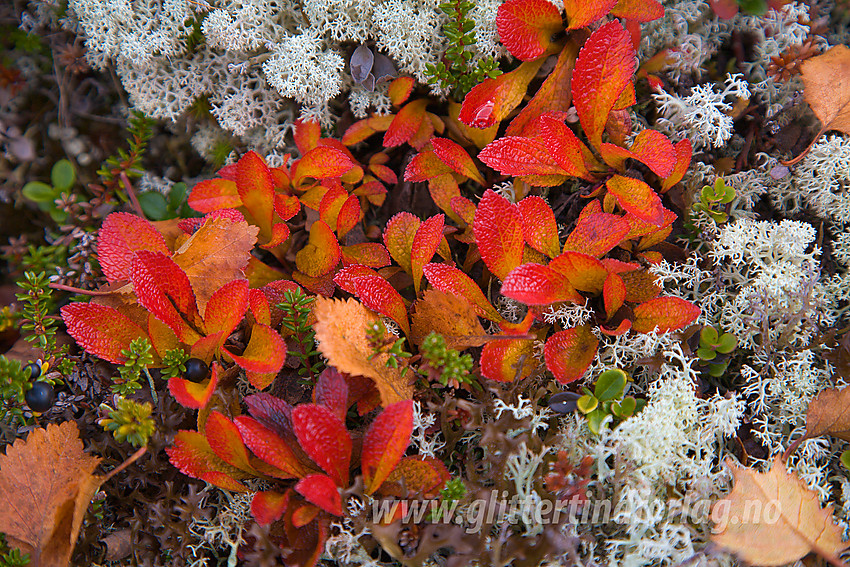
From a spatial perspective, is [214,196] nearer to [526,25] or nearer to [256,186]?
[256,186]

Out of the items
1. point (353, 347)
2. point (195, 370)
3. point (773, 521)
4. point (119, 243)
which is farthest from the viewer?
point (119, 243)

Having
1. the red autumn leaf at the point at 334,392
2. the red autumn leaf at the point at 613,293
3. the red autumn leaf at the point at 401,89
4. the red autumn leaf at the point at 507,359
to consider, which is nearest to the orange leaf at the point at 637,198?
the red autumn leaf at the point at 613,293

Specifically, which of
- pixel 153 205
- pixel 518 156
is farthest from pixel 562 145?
pixel 153 205

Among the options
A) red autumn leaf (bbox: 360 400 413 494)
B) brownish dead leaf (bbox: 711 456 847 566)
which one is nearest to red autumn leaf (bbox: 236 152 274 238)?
red autumn leaf (bbox: 360 400 413 494)

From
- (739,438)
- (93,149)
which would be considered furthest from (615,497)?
(93,149)

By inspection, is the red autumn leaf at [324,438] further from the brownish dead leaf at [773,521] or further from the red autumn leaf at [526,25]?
the red autumn leaf at [526,25]

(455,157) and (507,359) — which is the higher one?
(455,157)

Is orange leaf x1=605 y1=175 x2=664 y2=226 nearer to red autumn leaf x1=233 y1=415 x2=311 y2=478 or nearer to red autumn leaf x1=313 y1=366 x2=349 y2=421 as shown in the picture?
red autumn leaf x1=313 y1=366 x2=349 y2=421
